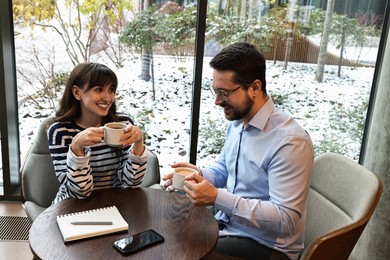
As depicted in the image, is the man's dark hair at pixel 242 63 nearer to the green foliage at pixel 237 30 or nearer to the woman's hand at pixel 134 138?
the woman's hand at pixel 134 138

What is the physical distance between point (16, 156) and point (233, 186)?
6.73 ft

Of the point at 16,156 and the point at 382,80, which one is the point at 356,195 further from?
the point at 16,156

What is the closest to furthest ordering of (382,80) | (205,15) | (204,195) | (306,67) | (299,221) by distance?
(204,195), (299,221), (382,80), (205,15), (306,67)

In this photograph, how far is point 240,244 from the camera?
1.67m

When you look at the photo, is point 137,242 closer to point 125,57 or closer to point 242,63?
point 242,63

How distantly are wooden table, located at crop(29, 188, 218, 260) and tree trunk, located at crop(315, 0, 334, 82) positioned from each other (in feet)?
5.93

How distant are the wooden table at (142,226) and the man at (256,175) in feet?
0.40

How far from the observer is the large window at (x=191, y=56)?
291 cm

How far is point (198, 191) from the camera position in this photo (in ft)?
4.91

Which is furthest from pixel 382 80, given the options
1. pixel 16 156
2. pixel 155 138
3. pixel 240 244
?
pixel 16 156

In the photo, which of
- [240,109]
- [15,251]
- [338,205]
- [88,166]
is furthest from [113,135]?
[15,251]

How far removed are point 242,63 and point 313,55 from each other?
61.9 inches

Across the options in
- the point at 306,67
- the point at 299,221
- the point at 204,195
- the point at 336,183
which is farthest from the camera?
the point at 306,67

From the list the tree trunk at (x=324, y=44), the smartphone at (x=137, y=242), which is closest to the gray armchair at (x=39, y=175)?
the smartphone at (x=137, y=242)
